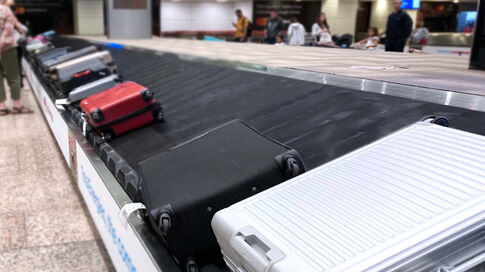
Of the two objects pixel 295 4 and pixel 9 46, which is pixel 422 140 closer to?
pixel 9 46

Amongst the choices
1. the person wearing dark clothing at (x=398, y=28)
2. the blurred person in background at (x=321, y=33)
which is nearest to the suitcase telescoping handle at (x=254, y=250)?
the person wearing dark clothing at (x=398, y=28)

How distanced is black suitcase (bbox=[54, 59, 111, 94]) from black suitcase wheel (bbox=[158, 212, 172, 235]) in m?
3.52

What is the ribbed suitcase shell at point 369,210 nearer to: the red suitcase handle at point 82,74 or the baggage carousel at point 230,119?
the baggage carousel at point 230,119

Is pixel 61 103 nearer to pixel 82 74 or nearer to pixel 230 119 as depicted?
pixel 82 74

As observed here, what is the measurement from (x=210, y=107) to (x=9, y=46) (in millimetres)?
4234

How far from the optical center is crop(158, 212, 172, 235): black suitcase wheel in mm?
1333

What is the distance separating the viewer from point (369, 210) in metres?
0.96

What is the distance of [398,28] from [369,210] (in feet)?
22.3

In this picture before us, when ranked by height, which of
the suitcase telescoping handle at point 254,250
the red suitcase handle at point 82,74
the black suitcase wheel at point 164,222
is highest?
the suitcase telescoping handle at point 254,250

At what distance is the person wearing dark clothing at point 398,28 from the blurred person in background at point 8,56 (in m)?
5.42

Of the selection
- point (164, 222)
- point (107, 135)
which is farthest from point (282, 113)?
point (164, 222)

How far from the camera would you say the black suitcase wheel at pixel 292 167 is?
1.43 m

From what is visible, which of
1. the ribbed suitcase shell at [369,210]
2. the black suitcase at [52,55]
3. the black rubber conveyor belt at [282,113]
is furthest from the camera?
the black suitcase at [52,55]

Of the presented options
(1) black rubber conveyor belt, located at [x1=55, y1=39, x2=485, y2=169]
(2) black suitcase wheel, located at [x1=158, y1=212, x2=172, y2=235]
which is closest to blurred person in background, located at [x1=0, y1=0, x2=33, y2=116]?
(1) black rubber conveyor belt, located at [x1=55, y1=39, x2=485, y2=169]
